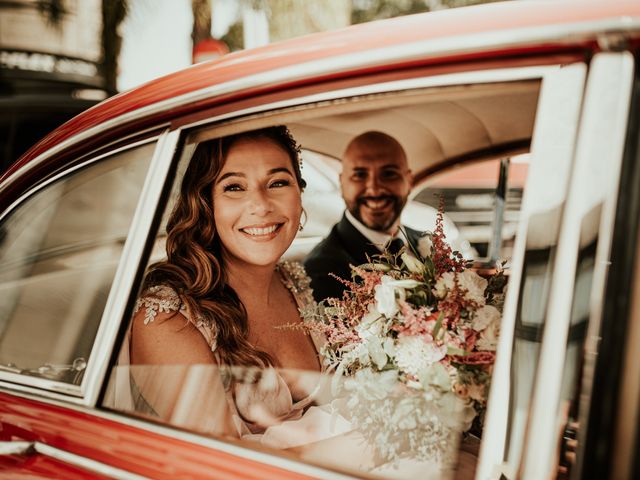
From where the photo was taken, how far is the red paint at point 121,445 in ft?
3.80

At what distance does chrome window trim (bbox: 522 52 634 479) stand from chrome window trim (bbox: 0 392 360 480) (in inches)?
13.9

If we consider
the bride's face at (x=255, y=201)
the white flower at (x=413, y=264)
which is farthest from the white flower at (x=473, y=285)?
the bride's face at (x=255, y=201)

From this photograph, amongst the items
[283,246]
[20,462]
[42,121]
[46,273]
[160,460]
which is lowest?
[20,462]

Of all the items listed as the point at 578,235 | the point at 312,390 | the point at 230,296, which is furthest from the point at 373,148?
the point at 578,235

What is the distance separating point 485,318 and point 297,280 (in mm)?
992

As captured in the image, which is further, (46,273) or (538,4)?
(46,273)

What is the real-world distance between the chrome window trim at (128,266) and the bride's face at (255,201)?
345mm

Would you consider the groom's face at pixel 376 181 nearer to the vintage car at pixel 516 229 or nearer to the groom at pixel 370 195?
the groom at pixel 370 195

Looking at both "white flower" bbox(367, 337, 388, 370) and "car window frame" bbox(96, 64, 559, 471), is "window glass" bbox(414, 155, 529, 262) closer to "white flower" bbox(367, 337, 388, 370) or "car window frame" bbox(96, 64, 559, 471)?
"white flower" bbox(367, 337, 388, 370)

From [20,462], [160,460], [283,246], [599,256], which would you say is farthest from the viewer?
[283,246]

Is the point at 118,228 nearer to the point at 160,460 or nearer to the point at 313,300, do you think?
the point at 313,300

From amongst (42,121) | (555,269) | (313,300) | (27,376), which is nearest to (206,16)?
(42,121)

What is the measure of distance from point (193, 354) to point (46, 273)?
5.09 feet

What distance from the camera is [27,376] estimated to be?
162 cm
